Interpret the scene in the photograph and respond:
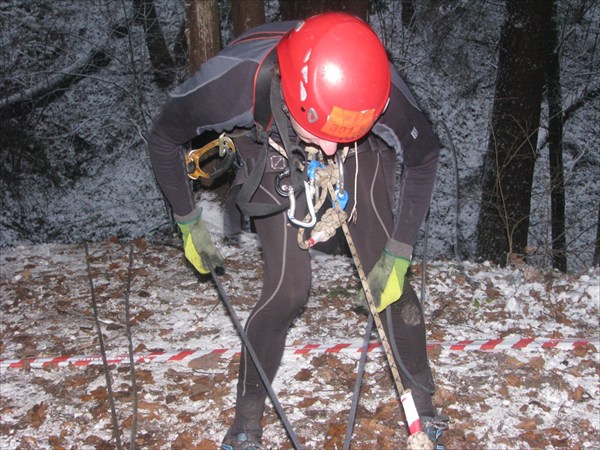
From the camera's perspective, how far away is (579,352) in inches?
159

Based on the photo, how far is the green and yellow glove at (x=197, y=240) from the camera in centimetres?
304

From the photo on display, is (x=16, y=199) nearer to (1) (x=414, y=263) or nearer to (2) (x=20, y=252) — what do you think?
(2) (x=20, y=252)

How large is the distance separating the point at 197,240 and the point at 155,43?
883 centimetres

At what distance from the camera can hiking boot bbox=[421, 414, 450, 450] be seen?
119 inches

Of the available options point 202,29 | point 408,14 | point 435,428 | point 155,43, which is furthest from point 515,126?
point 435,428

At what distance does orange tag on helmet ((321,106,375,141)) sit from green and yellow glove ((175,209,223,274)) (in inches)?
40.0

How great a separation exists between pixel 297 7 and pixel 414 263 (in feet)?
9.80

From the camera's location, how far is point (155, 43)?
36.0 feet

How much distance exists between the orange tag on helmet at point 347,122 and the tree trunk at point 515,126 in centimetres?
639

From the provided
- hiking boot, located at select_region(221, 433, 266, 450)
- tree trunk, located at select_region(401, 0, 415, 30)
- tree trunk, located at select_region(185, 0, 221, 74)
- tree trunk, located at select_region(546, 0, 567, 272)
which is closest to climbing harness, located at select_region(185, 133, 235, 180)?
hiking boot, located at select_region(221, 433, 266, 450)

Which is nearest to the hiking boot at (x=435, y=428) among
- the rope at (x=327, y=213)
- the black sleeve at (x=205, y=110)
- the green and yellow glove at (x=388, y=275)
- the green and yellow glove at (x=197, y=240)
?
the green and yellow glove at (x=388, y=275)

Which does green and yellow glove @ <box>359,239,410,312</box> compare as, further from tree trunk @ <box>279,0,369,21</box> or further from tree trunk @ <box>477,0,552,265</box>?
tree trunk @ <box>477,0,552,265</box>

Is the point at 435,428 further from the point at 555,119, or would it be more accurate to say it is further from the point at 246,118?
the point at 555,119

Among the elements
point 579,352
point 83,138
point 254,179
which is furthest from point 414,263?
point 83,138
